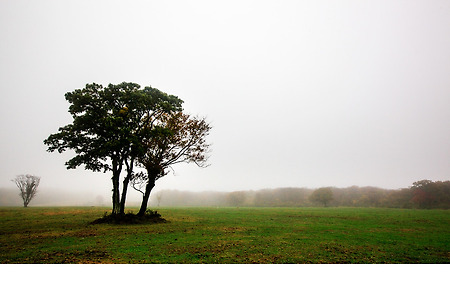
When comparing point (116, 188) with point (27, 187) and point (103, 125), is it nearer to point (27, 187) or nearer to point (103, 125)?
point (103, 125)

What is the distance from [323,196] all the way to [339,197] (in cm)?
2535

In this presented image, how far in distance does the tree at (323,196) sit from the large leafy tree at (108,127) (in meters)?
101

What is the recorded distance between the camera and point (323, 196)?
113000 millimetres

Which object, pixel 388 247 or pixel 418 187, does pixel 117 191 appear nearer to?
pixel 388 247

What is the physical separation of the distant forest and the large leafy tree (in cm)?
10509

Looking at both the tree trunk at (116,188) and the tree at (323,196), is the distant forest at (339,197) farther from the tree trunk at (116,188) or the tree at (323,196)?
the tree trunk at (116,188)

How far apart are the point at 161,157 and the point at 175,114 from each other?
849 centimetres

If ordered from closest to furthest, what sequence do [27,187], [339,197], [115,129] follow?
[115,129] → [27,187] → [339,197]

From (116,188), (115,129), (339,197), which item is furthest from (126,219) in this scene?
(339,197)

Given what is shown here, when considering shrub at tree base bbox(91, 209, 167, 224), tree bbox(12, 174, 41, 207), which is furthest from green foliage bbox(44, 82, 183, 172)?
tree bbox(12, 174, 41, 207)

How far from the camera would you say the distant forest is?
9125 cm

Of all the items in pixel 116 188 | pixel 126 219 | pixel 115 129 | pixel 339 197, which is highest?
pixel 115 129

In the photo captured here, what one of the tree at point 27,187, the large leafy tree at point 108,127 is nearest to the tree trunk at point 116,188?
the large leafy tree at point 108,127
